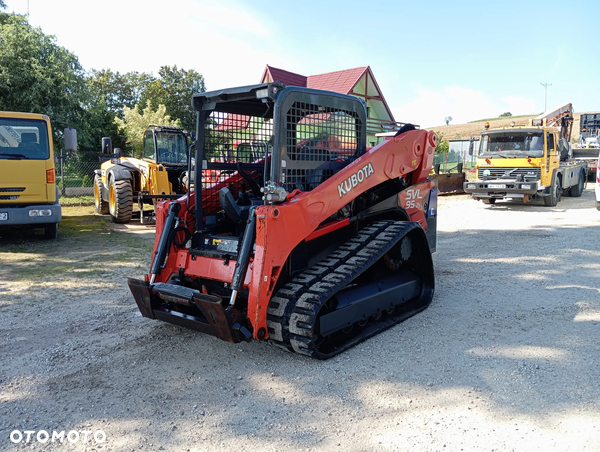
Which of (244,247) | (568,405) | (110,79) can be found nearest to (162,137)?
(244,247)

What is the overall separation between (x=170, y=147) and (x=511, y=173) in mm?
9662

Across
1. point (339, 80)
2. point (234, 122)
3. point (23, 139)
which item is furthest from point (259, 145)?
point (339, 80)

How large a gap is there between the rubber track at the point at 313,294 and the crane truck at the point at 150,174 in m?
7.87

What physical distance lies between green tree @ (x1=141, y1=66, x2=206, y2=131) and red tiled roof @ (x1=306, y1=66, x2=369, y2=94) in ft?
36.8

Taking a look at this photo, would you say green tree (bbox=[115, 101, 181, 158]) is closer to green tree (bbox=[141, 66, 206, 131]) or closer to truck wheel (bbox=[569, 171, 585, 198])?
green tree (bbox=[141, 66, 206, 131])

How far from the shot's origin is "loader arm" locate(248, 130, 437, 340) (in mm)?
3959

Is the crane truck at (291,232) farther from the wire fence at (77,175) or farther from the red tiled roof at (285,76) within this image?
the red tiled roof at (285,76)

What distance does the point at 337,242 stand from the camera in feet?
17.0

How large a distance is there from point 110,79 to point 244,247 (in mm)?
49663

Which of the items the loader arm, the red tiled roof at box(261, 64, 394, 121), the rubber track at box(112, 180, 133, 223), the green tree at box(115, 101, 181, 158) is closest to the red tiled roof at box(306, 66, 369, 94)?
the red tiled roof at box(261, 64, 394, 121)

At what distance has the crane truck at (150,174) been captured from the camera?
12141 mm

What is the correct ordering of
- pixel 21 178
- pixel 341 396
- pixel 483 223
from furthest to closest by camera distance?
pixel 483 223
pixel 21 178
pixel 341 396

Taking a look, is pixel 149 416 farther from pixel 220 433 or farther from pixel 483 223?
pixel 483 223

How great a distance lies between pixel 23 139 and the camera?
927 centimetres
